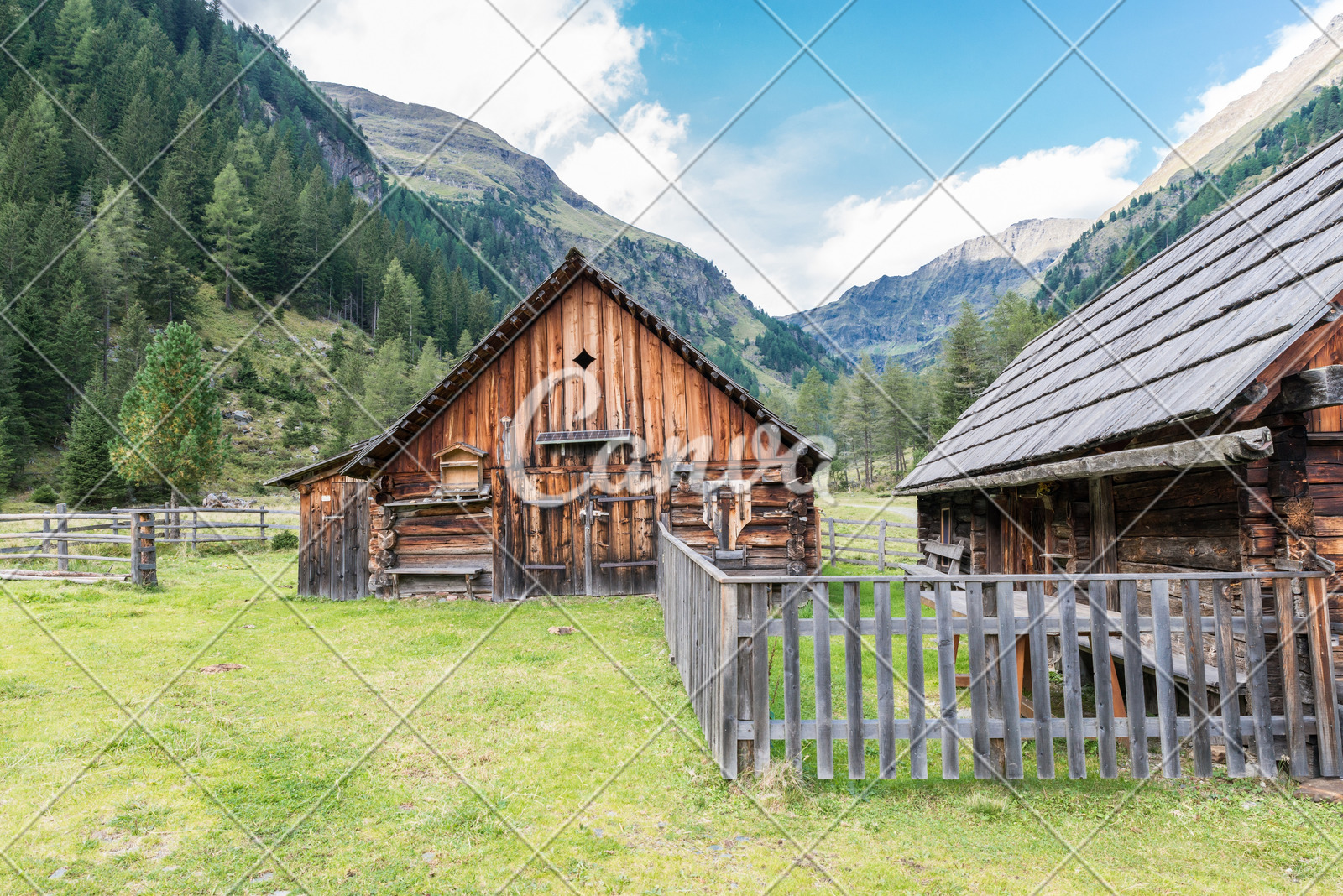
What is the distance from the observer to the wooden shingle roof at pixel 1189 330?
4.71 m

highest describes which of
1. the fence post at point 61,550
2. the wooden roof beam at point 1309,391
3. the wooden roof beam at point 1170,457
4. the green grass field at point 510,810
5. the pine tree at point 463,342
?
the pine tree at point 463,342

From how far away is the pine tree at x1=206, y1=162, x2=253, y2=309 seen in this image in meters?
64.2

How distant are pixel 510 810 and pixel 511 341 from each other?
11.4 metres

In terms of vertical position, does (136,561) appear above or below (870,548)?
above

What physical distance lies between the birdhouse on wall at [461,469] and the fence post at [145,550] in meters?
6.51

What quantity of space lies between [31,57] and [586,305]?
109m

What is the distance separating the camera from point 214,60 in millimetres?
96250

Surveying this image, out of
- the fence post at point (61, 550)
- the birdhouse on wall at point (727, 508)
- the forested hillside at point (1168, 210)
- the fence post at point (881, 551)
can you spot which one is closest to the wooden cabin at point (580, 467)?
the birdhouse on wall at point (727, 508)

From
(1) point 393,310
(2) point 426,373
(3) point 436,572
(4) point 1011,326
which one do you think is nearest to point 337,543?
(3) point 436,572

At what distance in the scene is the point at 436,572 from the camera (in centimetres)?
1423

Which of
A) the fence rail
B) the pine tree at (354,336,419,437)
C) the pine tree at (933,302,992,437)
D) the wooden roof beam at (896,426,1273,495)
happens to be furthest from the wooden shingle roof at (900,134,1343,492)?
the pine tree at (354,336,419,437)

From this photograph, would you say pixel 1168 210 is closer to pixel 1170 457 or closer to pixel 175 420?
pixel 1170 457

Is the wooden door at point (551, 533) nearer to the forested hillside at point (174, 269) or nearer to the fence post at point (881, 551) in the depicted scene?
the fence post at point (881, 551)

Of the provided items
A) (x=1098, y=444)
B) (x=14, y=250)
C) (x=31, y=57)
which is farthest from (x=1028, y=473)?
(x=31, y=57)
